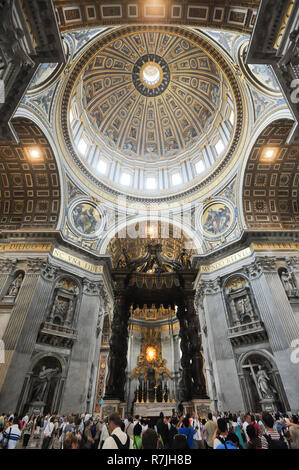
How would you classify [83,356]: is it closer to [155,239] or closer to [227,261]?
[155,239]

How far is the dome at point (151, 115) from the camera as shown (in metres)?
20.6

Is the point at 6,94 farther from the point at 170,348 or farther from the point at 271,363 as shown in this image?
the point at 170,348

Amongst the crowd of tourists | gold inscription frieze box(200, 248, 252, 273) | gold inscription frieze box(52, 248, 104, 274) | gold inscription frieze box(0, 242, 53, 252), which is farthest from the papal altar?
gold inscription frieze box(0, 242, 53, 252)

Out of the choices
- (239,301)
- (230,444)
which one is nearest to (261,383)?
(239,301)

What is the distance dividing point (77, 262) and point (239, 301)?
37.0ft

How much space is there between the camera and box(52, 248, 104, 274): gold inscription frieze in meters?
15.7

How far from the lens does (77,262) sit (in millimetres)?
16531

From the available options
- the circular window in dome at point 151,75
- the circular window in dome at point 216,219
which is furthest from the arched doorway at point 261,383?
the circular window in dome at point 151,75

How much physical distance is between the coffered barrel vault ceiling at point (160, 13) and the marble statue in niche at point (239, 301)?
13.0 meters

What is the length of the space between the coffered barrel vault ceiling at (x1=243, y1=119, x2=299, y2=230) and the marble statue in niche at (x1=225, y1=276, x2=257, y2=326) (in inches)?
159

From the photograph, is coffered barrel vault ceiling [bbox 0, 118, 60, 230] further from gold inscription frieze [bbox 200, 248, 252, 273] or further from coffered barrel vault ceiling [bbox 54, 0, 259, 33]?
gold inscription frieze [bbox 200, 248, 252, 273]

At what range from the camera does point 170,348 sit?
2728cm

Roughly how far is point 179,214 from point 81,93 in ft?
43.8
